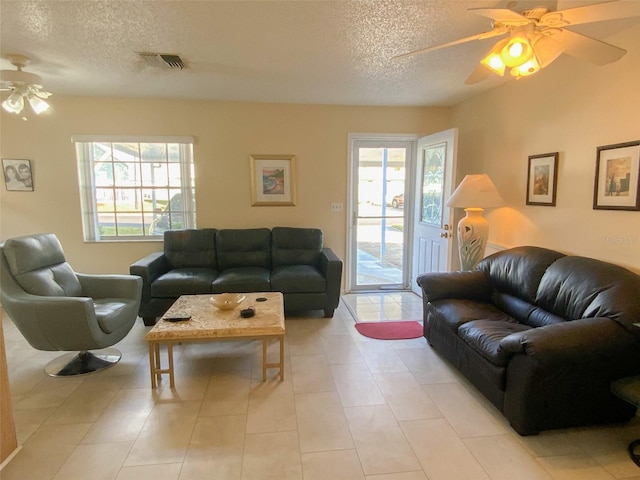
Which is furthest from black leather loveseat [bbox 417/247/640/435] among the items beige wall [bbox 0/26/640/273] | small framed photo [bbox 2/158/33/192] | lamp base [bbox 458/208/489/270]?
small framed photo [bbox 2/158/33/192]

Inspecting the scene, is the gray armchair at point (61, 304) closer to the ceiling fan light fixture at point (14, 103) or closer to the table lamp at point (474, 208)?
the ceiling fan light fixture at point (14, 103)

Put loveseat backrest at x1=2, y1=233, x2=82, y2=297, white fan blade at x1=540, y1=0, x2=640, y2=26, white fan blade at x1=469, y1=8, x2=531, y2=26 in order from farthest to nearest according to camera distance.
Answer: loveseat backrest at x1=2, y1=233, x2=82, y2=297 → white fan blade at x1=469, y1=8, x2=531, y2=26 → white fan blade at x1=540, y1=0, x2=640, y2=26

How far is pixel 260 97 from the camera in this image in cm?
403

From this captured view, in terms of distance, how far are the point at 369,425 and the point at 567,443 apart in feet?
3.52

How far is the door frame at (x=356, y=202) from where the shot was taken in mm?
4523

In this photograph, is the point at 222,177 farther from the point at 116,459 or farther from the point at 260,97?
the point at 116,459

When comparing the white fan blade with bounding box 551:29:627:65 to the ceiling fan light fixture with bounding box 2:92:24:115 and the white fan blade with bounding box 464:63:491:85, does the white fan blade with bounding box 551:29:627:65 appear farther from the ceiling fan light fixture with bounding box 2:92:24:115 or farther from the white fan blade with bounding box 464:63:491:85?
the ceiling fan light fixture with bounding box 2:92:24:115

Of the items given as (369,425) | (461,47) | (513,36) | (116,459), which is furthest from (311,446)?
(461,47)

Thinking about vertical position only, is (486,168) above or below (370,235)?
above

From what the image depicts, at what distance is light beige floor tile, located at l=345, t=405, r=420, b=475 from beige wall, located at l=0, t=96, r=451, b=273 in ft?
8.65

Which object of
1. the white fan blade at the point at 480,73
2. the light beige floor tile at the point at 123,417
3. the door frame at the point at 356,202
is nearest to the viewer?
the light beige floor tile at the point at 123,417

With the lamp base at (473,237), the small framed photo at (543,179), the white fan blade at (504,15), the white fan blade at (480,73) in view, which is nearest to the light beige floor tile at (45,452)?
the white fan blade at (504,15)

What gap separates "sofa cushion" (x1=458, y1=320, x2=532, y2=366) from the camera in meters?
2.10

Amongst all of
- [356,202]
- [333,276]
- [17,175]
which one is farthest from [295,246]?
[17,175]
